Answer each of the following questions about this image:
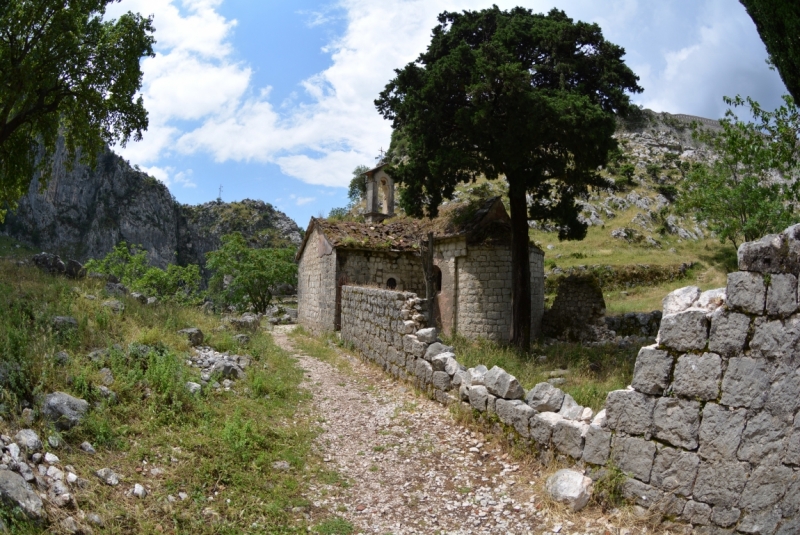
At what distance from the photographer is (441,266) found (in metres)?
18.6

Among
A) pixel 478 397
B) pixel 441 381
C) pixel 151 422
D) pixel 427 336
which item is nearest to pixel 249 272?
pixel 427 336

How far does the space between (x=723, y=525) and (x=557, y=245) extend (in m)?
31.9

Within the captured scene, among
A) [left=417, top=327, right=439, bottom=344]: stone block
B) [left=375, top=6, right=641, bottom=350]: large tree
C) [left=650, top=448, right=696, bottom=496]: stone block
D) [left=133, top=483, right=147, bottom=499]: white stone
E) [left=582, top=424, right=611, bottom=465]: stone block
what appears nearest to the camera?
[left=650, top=448, right=696, bottom=496]: stone block

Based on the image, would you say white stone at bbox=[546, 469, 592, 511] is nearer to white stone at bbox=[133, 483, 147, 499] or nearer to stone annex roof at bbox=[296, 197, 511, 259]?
white stone at bbox=[133, 483, 147, 499]

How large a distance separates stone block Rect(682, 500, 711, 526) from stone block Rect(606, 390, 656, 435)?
2.15ft

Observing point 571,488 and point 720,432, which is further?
point 571,488

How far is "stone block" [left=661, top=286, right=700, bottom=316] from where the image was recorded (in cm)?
458

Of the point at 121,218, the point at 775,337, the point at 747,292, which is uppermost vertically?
the point at 121,218

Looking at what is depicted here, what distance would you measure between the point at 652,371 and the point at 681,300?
73 centimetres

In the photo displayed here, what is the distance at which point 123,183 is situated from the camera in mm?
72312

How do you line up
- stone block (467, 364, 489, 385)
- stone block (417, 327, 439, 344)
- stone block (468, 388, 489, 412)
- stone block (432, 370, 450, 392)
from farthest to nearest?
stone block (417, 327, 439, 344), stone block (432, 370, 450, 392), stone block (467, 364, 489, 385), stone block (468, 388, 489, 412)

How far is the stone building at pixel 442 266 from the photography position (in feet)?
56.4

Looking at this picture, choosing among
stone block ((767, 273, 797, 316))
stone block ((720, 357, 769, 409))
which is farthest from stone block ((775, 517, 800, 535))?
stone block ((767, 273, 797, 316))

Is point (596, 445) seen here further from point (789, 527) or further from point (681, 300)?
point (681, 300)
